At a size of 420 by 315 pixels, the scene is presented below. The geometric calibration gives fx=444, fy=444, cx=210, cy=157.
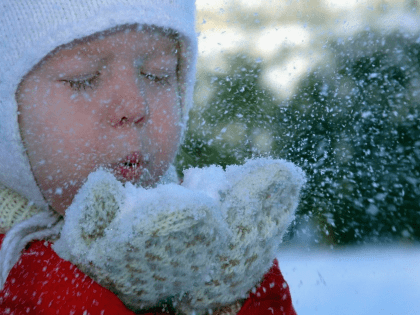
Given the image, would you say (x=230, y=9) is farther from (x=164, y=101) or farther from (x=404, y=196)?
(x=404, y=196)

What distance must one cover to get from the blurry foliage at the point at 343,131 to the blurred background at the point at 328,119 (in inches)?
0.4

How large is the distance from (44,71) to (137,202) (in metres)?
0.36

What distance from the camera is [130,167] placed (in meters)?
0.89

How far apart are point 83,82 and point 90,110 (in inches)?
2.1

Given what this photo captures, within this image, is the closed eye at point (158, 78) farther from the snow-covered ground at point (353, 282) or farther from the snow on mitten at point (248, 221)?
the snow-covered ground at point (353, 282)

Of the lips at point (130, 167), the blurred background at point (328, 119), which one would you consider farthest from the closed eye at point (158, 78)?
the blurred background at point (328, 119)

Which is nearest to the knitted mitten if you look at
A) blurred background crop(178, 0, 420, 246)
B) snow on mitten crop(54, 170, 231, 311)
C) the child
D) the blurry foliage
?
the child

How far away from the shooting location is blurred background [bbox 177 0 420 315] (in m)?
2.31

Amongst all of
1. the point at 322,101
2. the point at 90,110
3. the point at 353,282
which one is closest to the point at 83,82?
the point at 90,110

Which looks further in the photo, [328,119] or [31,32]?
[328,119]

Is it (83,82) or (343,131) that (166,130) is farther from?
(343,131)

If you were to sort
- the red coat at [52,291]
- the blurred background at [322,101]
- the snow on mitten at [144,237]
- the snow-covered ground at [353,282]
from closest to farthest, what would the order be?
the snow on mitten at [144,237], the red coat at [52,291], the snow-covered ground at [353,282], the blurred background at [322,101]

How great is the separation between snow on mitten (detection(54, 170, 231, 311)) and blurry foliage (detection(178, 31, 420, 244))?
5.09 ft

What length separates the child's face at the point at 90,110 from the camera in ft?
2.73
